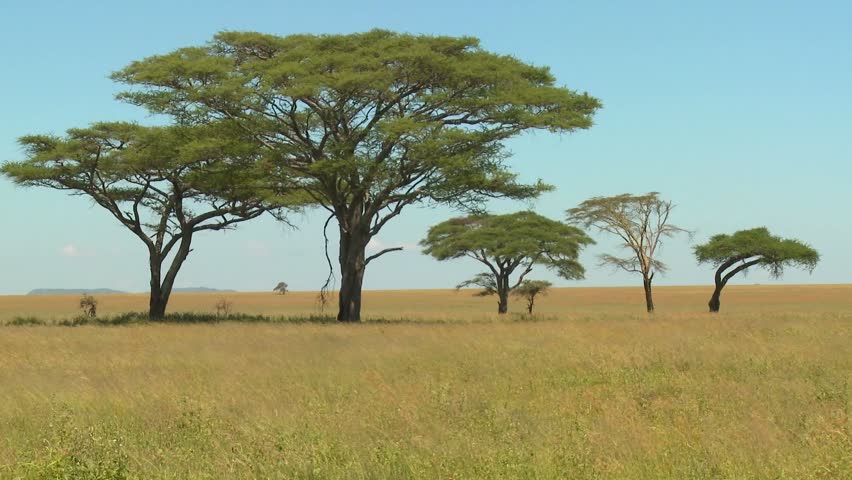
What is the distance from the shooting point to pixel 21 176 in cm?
3700

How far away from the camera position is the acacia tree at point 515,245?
5334 centimetres

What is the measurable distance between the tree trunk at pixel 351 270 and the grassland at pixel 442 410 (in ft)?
43.1

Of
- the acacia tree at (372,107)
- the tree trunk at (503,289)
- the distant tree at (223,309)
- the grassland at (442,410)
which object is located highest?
the acacia tree at (372,107)

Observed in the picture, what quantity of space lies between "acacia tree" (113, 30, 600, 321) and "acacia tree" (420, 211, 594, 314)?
67.1 feet

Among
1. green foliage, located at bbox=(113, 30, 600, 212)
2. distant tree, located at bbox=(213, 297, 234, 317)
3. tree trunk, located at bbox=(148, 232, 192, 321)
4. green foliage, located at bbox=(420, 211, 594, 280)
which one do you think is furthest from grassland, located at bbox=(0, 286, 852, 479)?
green foliage, located at bbox=(420, 211, 594, 280)

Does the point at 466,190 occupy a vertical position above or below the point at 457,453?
above

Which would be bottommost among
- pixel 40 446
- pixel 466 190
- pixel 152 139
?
pixel 40 446

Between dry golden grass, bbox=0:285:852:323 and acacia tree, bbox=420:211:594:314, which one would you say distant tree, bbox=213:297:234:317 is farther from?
acacia tree, bbox=420:211:594:314

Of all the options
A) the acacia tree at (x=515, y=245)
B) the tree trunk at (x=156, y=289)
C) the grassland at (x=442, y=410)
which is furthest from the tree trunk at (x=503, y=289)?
the grassland at (x=442, y=410)

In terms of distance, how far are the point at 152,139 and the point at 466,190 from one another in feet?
48.3

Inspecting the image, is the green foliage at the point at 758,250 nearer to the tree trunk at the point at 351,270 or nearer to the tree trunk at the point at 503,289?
the tree trunk at the point at 503,289

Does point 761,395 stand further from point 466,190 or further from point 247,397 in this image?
point 466,190

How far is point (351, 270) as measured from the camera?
3341 centimetres

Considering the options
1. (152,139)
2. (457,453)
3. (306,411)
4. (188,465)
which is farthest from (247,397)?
(152,139)
